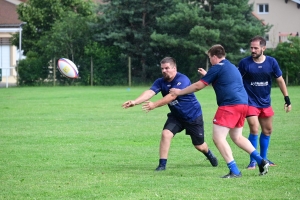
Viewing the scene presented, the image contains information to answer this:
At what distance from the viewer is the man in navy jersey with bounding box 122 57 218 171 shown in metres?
11.3

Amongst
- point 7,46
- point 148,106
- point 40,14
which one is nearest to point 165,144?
point 148,106

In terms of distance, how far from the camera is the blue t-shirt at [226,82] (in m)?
10.2

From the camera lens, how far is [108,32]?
45031 mm

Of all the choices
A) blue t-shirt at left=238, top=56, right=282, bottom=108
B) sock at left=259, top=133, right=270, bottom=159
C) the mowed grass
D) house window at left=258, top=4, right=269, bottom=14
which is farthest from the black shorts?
house window at left=258, top=4, right=269, bottom=14

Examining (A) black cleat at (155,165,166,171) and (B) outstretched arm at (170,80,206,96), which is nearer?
(B) outstretched arm at (170,80,206,96)

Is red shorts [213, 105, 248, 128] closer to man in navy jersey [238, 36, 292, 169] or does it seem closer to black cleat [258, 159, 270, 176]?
black cleat [258, 159, 270, 176]

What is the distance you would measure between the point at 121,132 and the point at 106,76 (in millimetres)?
27573

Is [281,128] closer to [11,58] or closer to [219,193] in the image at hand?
[219,193]

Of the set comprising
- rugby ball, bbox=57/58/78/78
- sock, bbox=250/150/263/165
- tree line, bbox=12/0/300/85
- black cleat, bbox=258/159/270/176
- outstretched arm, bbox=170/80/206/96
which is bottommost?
black cleat, bbox=258/159/270/176

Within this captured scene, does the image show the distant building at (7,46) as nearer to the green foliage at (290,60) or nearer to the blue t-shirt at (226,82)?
the green foliage at (290,60)

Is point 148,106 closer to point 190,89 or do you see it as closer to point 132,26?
point 190,89

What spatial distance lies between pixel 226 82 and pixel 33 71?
3566 centimetres

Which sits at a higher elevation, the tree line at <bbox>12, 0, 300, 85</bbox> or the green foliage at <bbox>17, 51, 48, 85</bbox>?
the tree line at <bbox>12, 0, 300, 85</bbox>

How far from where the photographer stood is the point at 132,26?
4550cm
